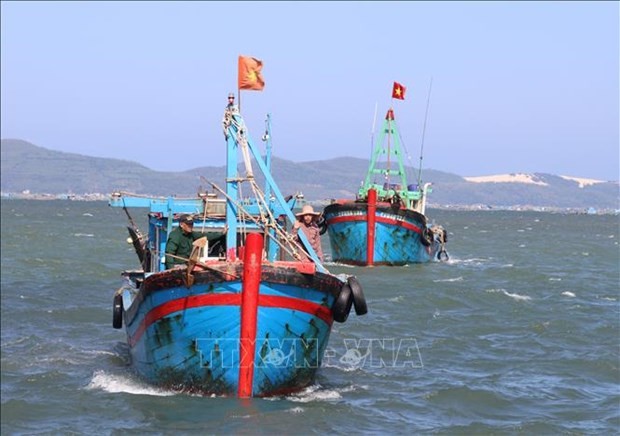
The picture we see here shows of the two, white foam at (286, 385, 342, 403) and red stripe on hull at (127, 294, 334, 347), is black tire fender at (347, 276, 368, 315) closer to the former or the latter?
red stripe on hull at (127, 294, 334, 347)

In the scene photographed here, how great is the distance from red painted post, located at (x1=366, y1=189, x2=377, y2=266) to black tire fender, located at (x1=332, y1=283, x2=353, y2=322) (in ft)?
74.2

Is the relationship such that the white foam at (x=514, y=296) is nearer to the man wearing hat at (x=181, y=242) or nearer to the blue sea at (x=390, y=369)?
the blue sea at (x=390, y=369)

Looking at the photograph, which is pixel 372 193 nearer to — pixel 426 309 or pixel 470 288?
pixel 470 288

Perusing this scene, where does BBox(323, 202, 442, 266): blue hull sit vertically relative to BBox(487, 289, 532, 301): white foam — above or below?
above

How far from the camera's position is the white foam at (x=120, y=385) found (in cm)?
1552

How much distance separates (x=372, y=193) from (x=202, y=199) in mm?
20223

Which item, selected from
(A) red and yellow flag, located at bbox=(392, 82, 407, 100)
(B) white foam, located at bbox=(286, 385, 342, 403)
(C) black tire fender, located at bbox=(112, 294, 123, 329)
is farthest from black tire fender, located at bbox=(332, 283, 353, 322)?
(A) red and yellow flag, located at bbox=(392, 82, 407, 100)

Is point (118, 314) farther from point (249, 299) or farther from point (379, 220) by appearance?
point (379, 220)

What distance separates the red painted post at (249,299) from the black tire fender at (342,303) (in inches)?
55.0

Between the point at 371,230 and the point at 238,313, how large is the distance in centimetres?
2427

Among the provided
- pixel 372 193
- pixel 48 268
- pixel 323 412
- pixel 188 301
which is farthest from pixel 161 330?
pixel 48 268

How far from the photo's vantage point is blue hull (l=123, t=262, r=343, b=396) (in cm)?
1412

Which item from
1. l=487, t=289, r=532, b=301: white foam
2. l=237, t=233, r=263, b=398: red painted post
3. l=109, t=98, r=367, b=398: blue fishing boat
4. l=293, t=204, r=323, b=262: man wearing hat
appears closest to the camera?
l=237, t=233, r=263, b=398: red painted post

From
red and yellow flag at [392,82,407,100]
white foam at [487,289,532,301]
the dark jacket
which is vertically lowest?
white foam at [487,289,532,301]
